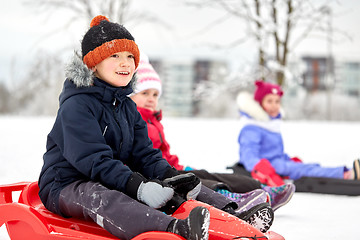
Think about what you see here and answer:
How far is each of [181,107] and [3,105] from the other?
1238 inches

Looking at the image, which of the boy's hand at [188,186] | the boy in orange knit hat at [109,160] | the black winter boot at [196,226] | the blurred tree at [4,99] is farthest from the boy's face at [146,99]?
the blurred tree at [4,99]

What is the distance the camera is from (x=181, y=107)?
53531mm

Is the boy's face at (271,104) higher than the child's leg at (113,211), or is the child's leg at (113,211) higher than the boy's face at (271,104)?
the boy's face at (271,104)

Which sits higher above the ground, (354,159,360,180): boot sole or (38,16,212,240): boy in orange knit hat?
(38,16,212,240): boy in orange knit hat

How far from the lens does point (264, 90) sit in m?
4.50

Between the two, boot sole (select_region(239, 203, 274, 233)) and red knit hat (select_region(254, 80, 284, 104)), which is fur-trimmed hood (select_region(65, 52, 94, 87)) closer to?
boot sole (select_region(239, 203, 274, 233))

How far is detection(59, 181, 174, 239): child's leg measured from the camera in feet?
5.91

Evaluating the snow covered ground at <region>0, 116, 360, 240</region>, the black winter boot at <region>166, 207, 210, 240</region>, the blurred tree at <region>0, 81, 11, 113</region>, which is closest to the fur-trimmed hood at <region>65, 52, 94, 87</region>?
the black winter boot at <region>166, 207, 210, 240</region>

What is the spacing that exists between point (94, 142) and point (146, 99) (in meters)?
1.49

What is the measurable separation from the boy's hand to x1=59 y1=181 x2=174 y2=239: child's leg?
0.73ft

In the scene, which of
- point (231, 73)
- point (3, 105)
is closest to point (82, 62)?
point (231, 73)

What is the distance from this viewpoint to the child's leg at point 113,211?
71.0 inches

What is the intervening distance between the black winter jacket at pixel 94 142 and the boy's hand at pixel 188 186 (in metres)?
0.18

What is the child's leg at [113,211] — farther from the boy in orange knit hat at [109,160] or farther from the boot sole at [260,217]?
the boot sole at [260,217]
